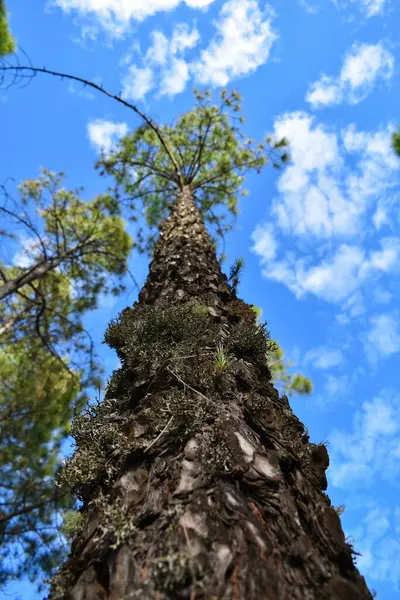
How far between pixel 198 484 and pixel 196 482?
1cm

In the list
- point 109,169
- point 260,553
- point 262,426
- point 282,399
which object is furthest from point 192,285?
point 109,169

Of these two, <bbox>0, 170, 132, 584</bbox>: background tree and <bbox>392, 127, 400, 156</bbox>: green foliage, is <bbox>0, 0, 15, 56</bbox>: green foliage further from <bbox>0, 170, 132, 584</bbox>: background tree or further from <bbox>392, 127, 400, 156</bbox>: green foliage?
<bbox>392, 127, 400, 156</bbox>: green foliage

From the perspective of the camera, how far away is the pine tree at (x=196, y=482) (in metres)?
1.10

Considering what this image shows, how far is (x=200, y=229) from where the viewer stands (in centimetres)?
525

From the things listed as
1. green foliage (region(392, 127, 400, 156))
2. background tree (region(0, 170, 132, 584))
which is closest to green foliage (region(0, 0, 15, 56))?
background tree (region(0, 170, 132, 584))

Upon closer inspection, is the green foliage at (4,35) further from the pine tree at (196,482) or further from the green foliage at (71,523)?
the green foliage at (71,523)

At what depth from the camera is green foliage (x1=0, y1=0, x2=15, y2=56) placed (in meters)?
8.55

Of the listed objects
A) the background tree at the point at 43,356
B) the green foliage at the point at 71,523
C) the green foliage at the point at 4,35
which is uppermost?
the green foliage at the point at 4,35

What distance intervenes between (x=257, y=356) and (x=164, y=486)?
123 cm

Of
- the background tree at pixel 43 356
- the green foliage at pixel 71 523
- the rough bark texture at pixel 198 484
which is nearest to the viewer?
the rough bark texture at pixel 198 484

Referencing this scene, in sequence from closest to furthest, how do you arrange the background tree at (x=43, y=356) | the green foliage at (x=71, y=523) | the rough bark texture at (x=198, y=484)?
the rough bark texture at (x=198, y=484) → the green foliage at (x=71, y=523) → the background tree at (x=43, y=356)

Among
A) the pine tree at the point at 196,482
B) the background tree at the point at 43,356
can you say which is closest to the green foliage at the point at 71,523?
the pine tree at the point at 196,482

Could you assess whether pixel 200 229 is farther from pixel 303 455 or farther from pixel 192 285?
pixel 303 455

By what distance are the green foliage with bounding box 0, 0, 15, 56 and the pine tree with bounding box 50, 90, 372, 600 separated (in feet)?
30.1
